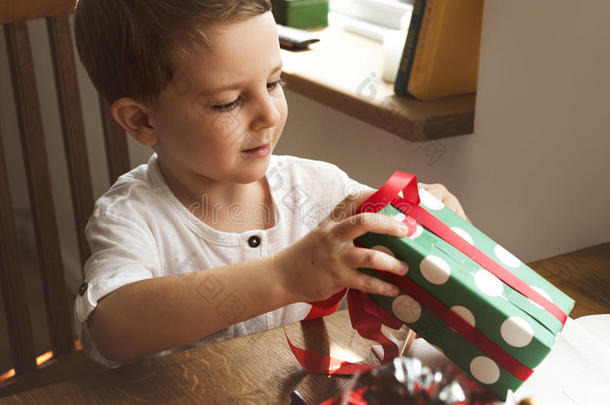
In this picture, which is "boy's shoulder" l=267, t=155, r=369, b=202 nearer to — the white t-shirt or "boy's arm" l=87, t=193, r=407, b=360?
the white t-shirt

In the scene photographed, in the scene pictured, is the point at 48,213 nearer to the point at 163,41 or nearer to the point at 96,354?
the point at 96,354

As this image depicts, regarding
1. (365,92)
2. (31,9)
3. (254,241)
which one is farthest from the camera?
(365,92)

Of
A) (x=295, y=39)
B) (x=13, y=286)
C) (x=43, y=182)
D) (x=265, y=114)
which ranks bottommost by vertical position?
(x=13, y=286)

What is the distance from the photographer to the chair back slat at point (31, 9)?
1.00 metres

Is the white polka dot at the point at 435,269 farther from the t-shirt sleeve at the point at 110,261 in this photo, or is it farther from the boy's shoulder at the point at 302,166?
the boy's shoulder at the point at 302,166

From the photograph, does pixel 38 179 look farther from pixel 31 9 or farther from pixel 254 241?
pixel 254 241

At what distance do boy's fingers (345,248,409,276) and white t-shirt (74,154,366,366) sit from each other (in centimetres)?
15

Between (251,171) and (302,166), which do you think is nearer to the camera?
(251,171)

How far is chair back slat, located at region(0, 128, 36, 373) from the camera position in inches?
40.9

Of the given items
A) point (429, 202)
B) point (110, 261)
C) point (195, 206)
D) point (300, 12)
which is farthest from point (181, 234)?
point (300, 12)

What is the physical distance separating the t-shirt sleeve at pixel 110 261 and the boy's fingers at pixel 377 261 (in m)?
0.26

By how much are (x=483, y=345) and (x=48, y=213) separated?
0.77m

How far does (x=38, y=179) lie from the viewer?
3.55 feet

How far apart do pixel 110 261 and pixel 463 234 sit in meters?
0.38
